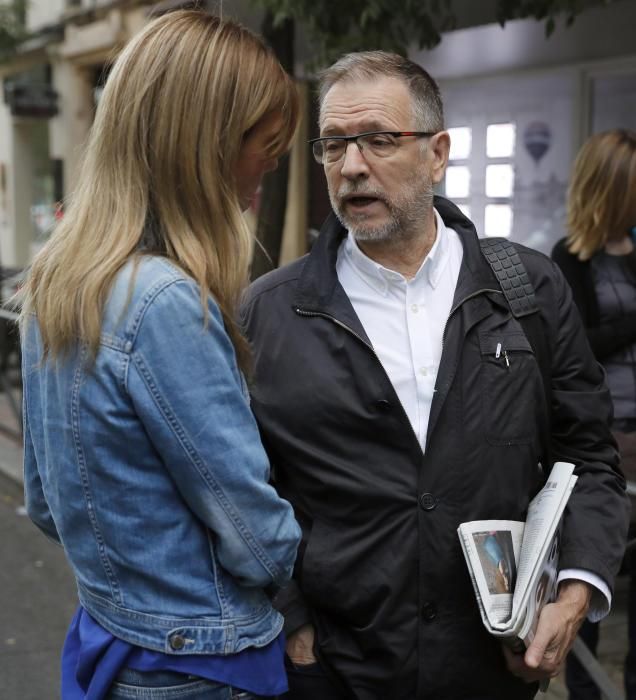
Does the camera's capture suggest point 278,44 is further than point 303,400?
Yes

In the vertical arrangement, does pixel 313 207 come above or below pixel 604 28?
below

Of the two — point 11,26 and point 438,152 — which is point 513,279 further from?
point 11,26

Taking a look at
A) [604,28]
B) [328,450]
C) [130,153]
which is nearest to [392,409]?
[328,450]

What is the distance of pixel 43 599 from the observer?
5.01 m

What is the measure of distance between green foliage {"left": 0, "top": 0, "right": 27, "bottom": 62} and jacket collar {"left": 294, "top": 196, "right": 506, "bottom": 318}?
12.8 m

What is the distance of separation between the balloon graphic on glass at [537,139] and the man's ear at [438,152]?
502 centimetres

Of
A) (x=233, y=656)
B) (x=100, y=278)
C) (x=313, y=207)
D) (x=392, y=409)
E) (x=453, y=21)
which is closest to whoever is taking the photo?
(x=100, y=278)

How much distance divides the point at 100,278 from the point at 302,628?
3.12 ft

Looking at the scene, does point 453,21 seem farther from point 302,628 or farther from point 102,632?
Result: point 102,632

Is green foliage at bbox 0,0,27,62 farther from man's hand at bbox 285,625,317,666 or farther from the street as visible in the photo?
man's hand at bbox 285,625,317,666

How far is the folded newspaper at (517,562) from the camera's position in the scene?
1810 mm

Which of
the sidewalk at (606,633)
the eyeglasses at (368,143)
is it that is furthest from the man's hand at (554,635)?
the sidewalk at (606,633)

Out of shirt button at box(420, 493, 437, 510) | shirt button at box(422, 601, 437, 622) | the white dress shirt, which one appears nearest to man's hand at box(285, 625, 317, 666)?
shirt button at box(422, 601, 437, 622)

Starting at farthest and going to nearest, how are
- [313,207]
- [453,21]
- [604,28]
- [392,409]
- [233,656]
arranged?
[313,207]
[604,28]
[453,21]
[392,409]
[233,656]
